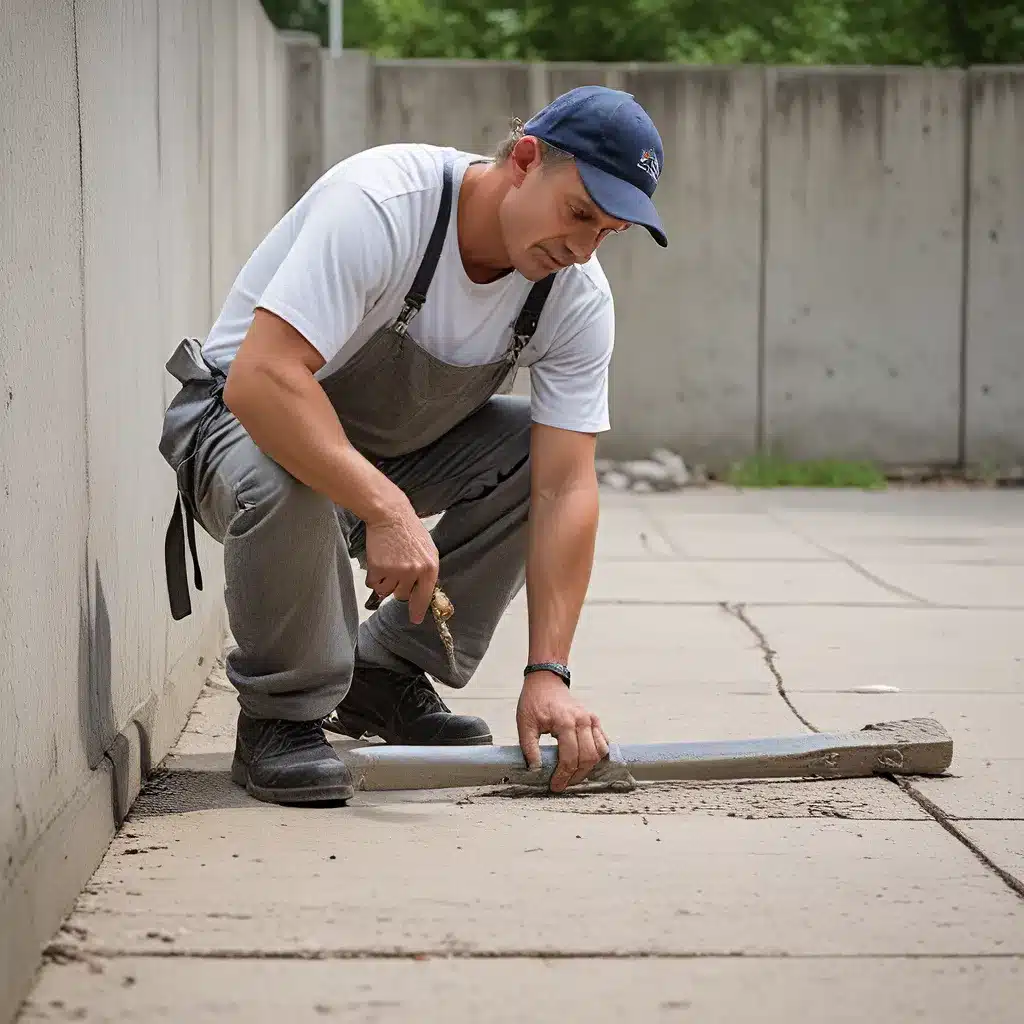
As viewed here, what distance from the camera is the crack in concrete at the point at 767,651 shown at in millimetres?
3423

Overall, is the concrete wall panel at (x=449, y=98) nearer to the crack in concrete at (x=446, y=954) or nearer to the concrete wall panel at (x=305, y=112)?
the concrete wall panel at (x=305, y=112)

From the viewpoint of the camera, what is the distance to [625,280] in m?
8.38

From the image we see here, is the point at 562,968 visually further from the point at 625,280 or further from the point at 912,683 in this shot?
the point at 625,280

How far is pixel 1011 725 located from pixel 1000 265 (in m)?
5.66

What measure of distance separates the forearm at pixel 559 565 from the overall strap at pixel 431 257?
43 centimetres

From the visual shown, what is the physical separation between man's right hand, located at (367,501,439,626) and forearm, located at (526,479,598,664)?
13.7 inches

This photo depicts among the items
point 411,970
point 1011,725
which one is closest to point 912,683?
point 1011,725

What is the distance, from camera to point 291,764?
262cm

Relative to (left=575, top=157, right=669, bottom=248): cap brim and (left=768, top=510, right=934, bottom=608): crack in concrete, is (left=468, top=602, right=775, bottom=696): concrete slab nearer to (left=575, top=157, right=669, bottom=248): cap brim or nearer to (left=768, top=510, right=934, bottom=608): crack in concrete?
(left=768, top=510, right=934, bottom=608): crack in concrete

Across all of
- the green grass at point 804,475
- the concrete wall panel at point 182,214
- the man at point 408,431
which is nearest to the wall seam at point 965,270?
the green grass at point 804,475

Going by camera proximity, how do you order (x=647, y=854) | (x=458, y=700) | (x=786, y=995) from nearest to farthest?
(x=786, y=995) → (x=647, y=854) → (x=458, y=700)

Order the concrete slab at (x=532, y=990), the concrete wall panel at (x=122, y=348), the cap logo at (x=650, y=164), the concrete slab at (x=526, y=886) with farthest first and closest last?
1. the cap logo at (x=650, y=164)
2. the concrete wall panel at (x=122, y=348)
3. the concrete slab at (x=526, y=886)
4. the concrete slab at (x=532, y=990)

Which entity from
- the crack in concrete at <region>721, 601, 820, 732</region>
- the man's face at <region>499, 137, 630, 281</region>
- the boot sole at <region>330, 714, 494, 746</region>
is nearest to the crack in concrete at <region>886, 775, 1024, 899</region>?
the crack in concrete at <region>721, 601, 820, 732</region>

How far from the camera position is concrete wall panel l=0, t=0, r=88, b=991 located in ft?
6.00
